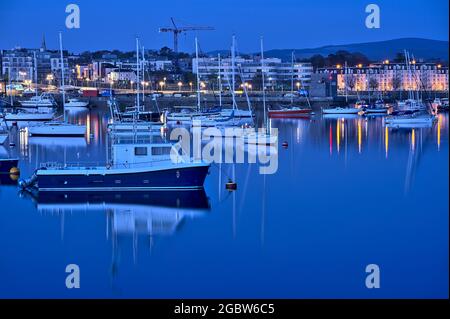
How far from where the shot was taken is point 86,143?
85.3 ft

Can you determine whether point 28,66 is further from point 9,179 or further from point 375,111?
point 9,179

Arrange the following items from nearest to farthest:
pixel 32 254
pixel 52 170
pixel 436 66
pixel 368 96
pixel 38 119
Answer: pixel 32 254, pixel 52 170, pixel 38 119, pixel 368 96, pixel 436 66

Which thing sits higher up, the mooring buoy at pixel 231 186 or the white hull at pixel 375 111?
the white hull at pixel 375 111

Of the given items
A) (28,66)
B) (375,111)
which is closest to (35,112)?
(375,111)

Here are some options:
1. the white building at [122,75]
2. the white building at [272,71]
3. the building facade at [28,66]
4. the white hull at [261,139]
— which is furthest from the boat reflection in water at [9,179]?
the building facade at [28,66]

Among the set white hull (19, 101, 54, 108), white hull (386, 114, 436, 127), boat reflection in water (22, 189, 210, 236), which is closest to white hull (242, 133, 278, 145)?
boat reflection in water (22, 189, 210, 236)

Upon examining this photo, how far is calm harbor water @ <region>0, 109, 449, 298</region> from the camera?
33.0 ft

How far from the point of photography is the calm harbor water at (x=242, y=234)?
33.0 feet

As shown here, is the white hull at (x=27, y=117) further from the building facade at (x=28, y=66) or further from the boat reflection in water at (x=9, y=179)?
the building facade at (x=28, y=66)

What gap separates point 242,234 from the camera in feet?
40.8

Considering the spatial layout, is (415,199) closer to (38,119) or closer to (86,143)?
(86,143)

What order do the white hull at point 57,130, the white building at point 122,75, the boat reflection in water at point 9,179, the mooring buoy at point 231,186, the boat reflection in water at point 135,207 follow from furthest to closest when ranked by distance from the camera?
the white building at point 122,75, the white hull at point 57,130, the boat reflection in water at point 9,179, the mooring buoy at point 231,186, the boat reflection in water at point 135,207

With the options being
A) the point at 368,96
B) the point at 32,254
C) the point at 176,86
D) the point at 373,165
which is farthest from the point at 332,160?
the point at 176,86

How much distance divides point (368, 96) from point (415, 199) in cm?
4451
